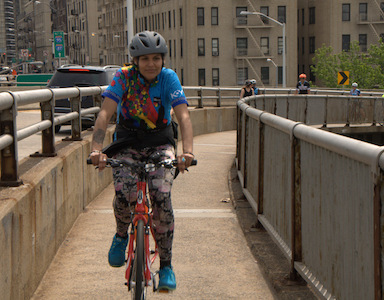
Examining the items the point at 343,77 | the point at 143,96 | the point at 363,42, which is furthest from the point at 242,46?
the point at 143,96

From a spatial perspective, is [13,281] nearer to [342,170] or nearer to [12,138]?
[12,138]

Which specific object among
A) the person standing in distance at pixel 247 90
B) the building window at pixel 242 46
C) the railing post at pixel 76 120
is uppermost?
the building window at pixel 242 46

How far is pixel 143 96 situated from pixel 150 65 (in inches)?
8.7

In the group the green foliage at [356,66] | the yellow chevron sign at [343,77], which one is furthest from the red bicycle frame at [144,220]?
the green foliage at [356,66]

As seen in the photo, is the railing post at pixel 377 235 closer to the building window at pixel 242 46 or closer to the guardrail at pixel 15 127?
the guardrail at pixel 15 127

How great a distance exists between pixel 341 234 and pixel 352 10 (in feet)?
283

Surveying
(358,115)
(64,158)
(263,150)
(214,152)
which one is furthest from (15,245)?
(358,115)

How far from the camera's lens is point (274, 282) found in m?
5.79

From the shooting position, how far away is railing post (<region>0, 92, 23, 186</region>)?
543cm

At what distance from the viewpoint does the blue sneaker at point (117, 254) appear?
5117 mm

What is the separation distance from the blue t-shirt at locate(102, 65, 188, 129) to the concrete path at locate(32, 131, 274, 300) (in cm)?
145

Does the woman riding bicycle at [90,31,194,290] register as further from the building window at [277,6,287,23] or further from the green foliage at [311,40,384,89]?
the building window at [277,6,287,23]

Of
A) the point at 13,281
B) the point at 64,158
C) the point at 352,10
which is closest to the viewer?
the point at 13,281

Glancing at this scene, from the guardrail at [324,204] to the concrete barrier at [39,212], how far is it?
1954 millimetres
